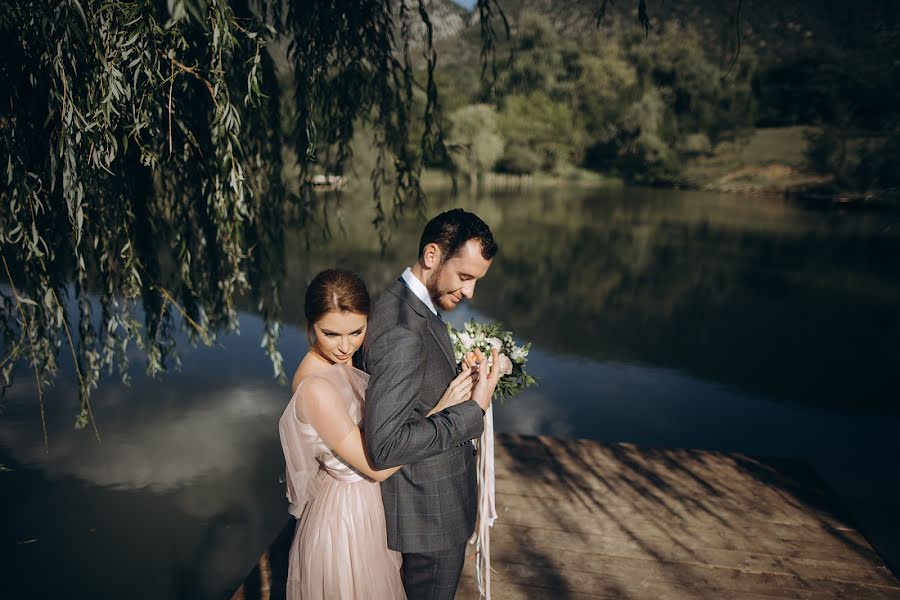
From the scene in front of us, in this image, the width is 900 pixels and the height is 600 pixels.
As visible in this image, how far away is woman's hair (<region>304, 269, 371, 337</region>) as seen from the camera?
177 cm

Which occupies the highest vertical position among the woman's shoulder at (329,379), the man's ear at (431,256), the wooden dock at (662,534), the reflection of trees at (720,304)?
the man's ear at (431,256)

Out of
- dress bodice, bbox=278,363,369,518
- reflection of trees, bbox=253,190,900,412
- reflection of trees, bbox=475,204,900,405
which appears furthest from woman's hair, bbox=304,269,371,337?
reflection of trees, bbox=475,204,900,405

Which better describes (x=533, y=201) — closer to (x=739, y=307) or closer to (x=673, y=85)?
(x=739, y=307)

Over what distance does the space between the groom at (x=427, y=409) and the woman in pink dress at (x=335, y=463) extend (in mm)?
64

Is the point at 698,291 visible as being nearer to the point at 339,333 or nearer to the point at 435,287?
the point at 435,287

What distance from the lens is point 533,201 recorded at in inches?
1469

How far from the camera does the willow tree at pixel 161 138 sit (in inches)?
82.9

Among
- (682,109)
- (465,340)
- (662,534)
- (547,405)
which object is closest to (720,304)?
(547,405)

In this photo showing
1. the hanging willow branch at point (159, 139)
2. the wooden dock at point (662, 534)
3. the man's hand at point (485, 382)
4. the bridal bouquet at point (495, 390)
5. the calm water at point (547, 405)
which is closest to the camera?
the man's hand at point (485, 382)

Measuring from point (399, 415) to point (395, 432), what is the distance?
0.05m

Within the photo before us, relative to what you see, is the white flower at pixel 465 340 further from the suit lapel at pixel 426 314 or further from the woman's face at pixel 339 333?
the woman's face at pixel 339 333

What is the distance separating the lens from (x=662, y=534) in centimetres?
352

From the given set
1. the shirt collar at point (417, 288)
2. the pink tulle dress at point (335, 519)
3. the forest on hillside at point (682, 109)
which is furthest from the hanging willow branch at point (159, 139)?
the forest on hillside at point (682, 109)

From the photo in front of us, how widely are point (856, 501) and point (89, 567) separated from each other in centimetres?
738
